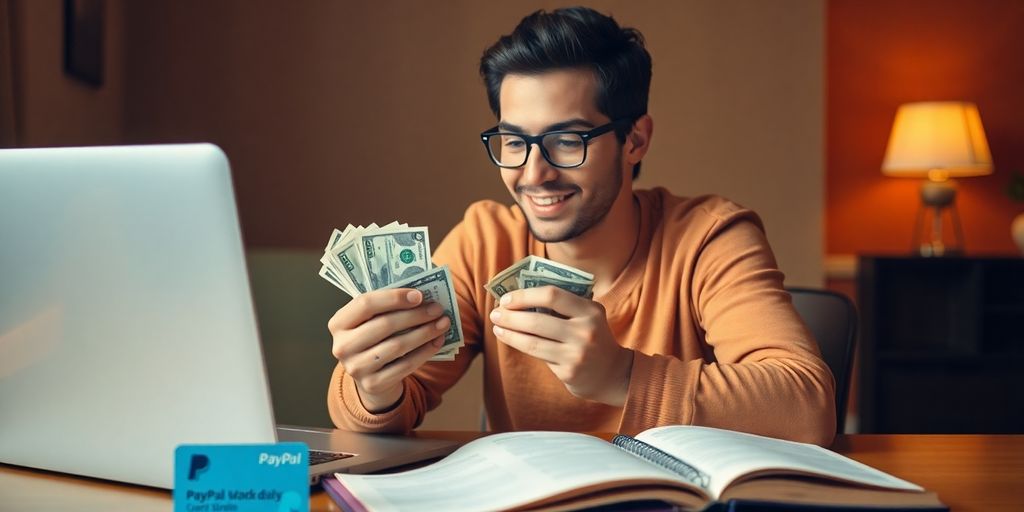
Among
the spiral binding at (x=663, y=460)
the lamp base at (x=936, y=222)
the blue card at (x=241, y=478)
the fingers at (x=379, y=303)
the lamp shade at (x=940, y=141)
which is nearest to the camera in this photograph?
the blue card at (x=241, y=478)

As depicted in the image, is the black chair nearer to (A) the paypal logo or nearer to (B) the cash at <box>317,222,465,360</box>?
(B) the cash at <box>317,222,465,360</box>

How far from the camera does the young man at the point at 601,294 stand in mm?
1230

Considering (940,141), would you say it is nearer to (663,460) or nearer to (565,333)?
(565,333)

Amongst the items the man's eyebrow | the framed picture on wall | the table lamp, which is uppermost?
the framed picture on wall

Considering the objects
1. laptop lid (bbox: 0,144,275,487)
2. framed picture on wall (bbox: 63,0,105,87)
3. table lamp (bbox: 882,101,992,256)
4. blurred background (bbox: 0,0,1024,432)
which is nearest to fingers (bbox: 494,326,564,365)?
laptop lid (bbox: 0,144,275,487)

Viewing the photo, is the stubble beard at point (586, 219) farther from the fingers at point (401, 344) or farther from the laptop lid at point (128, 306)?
the laptop lid at point (128, 306)

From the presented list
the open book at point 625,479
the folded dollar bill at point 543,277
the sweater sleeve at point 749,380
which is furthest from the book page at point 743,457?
the folded dollar bill at point 543,277

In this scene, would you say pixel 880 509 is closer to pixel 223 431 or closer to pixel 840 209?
pixel 223 431

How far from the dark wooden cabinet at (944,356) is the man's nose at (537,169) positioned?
2.87 m

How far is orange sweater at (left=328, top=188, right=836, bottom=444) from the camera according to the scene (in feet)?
4.06

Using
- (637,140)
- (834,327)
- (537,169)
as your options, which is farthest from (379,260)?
(834,327)

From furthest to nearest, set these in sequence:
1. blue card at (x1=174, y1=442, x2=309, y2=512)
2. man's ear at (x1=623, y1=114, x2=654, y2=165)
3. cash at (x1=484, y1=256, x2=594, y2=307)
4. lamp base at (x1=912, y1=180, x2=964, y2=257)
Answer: lamp base at (x1=912, y1=180, x2=964, y2=257), man's ear at (x1=623, y1=114, x2=654, y2=165), cash at (x1=484, y1=256, x2=594, y2=307), blue card at (x1=174, y1=442, x2=309, y2=512)

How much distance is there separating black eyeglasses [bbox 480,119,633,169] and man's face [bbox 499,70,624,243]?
10mm

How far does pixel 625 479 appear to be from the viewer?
2.79 ft
